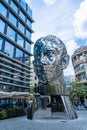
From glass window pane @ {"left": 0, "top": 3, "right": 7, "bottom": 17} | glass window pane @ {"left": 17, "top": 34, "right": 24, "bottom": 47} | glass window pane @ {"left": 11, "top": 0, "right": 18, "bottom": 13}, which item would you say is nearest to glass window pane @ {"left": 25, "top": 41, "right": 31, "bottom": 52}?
glass window pane @ {"left": 17, "top": 34, "right": 24, "bottom": 47}

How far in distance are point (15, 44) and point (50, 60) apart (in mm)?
35201

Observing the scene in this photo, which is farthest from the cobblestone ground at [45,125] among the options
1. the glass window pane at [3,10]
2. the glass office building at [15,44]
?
the glass window pane at [3,10]

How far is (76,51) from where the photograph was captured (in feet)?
191

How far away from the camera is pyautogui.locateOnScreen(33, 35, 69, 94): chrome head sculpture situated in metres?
17.7

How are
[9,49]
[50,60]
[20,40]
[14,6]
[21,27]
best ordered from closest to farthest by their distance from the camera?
[50,60] → [9,49] → [14,6] → [20,40] → [21,27]

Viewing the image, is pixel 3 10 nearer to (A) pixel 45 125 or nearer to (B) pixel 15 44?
(B) pixel 15 44

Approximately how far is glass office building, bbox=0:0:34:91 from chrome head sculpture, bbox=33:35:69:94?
26.4 meters

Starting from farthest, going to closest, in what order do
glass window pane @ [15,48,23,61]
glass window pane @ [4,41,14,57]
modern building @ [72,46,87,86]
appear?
1. modern building @ [72,46,87,86]
2. glass window pane @ [15,48,23,61]
3. glass window pane @ [4,41,14,57]

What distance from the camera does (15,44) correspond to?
51.6m

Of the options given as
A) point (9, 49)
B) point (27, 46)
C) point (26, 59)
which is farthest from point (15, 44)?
point (27, 46)

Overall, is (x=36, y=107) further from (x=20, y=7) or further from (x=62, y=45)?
(x=20, y=7)

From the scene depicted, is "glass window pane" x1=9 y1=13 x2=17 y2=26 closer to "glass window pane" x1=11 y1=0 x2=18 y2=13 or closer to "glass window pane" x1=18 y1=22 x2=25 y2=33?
"glass window pane" x1=11 y1=0 x2=18 y2=13

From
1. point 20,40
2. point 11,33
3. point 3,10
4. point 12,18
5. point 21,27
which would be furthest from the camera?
point 21,27

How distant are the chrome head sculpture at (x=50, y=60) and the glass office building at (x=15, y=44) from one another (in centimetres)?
2645
